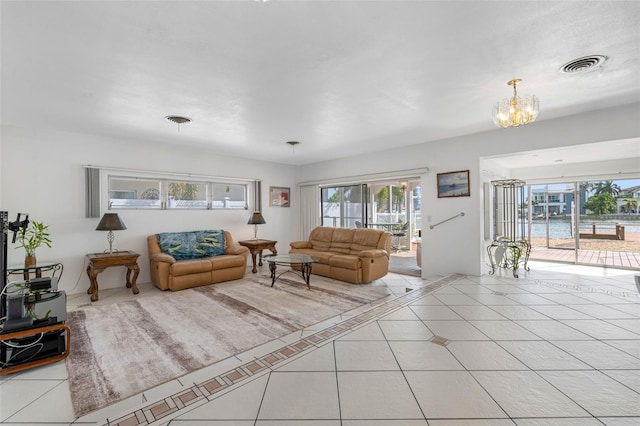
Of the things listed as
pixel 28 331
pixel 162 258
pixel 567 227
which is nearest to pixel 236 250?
pixel 162 258

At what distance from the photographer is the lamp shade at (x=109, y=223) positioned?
442cm

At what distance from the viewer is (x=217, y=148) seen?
18.9 feet

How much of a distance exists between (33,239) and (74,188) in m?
0.95

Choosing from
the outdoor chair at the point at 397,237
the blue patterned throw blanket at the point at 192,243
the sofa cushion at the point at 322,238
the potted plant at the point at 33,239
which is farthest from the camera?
the outdoor chair at the point at 397,237

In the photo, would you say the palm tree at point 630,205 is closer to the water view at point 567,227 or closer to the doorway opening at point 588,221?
the doorway opening at point 588,221

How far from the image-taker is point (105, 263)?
430 cm

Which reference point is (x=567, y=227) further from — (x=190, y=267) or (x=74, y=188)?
(x=74, y=188)

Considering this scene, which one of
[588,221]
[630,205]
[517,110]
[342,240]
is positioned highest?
[517,110]

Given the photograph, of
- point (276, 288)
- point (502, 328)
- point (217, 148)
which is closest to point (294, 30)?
point (502, 328)

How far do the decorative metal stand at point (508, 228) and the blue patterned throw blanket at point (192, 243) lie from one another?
5.32m

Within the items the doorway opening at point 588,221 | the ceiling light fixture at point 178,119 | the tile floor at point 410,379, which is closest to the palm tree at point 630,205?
the doorway opening at point 588,221

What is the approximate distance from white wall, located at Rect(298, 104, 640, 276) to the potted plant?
5.68 meters

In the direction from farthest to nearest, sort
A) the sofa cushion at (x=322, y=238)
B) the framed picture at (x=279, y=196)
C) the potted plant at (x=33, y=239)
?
the framed picture at (x=279, y=196) < the sofa cushion at (x=322, y=238) < the potted plant at (x=33, y=239)

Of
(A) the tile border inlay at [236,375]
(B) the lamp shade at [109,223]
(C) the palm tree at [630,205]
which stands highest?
(C) the palm tree at [630,205]
